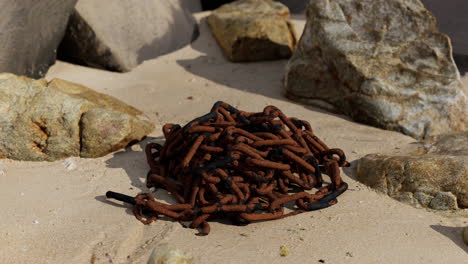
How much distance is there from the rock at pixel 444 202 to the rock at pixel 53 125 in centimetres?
216

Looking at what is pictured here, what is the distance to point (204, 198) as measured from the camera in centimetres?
340

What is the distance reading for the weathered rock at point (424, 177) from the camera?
137 inches

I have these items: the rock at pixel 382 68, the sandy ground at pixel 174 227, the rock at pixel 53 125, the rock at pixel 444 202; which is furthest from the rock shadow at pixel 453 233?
the rock at pixel 53 125

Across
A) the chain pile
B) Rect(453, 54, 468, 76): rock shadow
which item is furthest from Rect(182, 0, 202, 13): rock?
the chain pile

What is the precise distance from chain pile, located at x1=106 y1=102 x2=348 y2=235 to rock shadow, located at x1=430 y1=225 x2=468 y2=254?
612mm

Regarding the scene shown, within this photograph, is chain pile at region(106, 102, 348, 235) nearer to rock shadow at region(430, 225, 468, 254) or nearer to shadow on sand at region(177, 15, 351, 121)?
rock shadow at region(430, 225, 468, 254)

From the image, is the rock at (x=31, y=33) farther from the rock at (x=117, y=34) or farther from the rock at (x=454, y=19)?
the rock at (x=454, y=19)

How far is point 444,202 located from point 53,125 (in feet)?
8.76

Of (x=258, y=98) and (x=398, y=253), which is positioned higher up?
(x=398, y=253)

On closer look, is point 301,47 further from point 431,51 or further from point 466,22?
point 466,22

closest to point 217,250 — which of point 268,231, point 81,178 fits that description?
point 268,231

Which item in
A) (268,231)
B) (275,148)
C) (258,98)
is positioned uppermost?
(275,148)

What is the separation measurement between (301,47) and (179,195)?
254 centimetres

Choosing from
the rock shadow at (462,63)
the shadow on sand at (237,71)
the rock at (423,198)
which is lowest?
the shadow on sand at (237,71)
